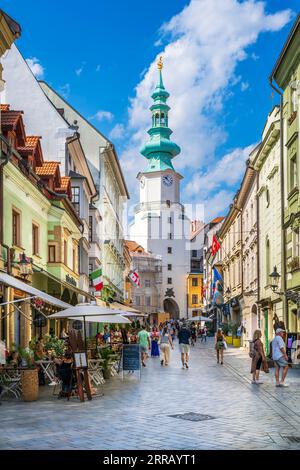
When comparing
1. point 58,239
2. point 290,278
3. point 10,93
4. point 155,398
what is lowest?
point 155,398

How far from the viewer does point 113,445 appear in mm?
9062

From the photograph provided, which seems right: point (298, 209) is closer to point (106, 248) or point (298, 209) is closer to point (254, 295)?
point (254, 295)

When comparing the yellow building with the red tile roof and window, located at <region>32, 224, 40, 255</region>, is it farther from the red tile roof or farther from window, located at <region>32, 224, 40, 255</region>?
window, located at <region>32, 224, 40, 255</region>

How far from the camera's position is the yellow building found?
11894 centimetres

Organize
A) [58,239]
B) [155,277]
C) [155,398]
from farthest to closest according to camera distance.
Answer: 1. [155,277]
2. [58,239]
3. [155,398]

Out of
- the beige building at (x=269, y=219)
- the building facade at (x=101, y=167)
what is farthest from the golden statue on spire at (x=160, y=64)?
the beige building at (x=269, y=219)

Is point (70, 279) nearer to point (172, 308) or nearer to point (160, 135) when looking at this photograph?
point (160, 135)

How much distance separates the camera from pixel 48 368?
61.9 feet

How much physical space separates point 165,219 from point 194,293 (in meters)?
14.7

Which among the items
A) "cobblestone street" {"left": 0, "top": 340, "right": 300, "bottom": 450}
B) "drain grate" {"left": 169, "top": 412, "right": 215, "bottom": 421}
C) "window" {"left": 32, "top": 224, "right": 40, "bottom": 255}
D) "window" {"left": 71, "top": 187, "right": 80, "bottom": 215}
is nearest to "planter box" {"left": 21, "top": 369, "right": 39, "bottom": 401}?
"cobblestone street" {"left": 0, "top": 340, "right": 300, "bottom": 450}

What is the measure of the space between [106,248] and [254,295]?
17.3 m

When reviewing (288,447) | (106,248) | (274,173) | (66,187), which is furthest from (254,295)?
(288,447)

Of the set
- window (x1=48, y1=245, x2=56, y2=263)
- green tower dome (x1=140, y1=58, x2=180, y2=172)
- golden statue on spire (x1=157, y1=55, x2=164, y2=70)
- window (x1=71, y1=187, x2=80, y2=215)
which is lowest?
window (x1=48, y1=245, x2=56, y2=263)

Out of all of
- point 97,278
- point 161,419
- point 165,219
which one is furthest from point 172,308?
point 161,419
